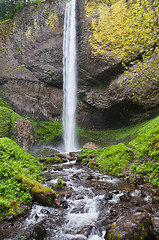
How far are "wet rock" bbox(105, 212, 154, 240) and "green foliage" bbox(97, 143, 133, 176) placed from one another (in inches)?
142

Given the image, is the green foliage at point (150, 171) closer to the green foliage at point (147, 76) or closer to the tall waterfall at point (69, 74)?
the green foliage at point (147, 76)

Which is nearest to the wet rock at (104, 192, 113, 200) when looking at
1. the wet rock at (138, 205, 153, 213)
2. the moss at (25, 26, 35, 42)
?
the wet rock at (138, 205, 153, 213)

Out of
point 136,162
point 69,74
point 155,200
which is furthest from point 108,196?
point 69,74

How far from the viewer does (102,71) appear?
1494 centimetres

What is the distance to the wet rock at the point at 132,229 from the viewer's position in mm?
2351

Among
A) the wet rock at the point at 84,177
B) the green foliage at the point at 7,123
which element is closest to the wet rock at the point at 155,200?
the wet rock at the point at 84,177

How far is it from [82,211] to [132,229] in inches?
61.2

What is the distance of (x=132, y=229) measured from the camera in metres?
2.41

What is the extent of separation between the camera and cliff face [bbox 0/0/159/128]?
1442 cm

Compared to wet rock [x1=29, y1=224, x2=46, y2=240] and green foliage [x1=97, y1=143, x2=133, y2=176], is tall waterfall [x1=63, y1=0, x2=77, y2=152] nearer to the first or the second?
green foliage [x1=97, y1=143, x2=133, y2=176]

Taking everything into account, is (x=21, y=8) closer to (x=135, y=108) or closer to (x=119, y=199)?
(x=135, y=108)

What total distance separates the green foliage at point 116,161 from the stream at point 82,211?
3.45 feet

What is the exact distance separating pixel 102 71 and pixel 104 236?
14.0 m

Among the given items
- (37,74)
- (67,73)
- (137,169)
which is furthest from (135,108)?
(37,74)
